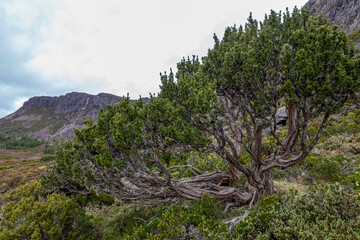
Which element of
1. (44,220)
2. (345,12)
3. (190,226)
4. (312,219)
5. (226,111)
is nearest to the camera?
(312,219)

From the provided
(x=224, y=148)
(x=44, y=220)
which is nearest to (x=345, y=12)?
(x=224, y=148)

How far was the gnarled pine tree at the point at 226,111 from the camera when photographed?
5594 millimetres

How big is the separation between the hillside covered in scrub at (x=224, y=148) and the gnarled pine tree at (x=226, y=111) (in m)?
0.04

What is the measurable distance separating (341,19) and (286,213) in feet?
333

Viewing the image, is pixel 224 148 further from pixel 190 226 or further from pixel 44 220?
pixel 44 220

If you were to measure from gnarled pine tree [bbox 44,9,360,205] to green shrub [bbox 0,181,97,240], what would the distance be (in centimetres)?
174

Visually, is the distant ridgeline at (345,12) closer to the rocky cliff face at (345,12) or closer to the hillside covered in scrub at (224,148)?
the rocky cliff face at (345,12)

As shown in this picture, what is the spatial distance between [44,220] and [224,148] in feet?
25.2

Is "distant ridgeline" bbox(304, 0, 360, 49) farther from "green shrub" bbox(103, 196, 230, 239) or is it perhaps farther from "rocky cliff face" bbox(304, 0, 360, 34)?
"green shrub" bbox(103, 196, 230, 239)

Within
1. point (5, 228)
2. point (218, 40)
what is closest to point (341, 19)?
point (218, 40)

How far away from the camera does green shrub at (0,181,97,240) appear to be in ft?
21.1

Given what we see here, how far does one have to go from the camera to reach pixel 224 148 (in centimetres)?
711

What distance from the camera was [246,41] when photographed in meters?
8.50

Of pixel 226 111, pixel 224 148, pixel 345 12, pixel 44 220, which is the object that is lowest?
pixel 44 220
